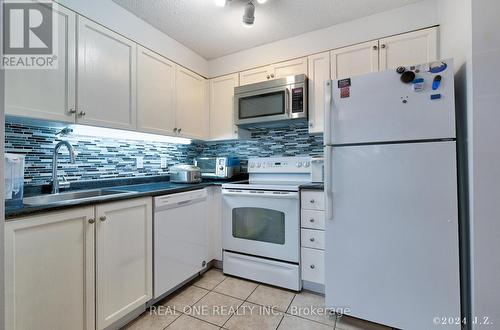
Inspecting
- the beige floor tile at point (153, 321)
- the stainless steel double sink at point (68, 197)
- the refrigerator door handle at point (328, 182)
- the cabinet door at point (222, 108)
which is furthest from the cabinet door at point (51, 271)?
the cabinet door at point (222, 108)

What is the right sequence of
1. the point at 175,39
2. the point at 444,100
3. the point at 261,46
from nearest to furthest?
the point at 444,100 < the point at 175,39 < the point at 261,46

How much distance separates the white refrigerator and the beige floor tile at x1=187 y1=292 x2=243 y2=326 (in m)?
0.71

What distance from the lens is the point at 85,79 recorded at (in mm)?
1530

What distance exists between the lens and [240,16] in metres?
1.91

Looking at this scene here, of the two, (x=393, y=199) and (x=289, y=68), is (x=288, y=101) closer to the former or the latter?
A: (x=289, y=68)

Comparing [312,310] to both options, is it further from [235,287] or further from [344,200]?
[344,200]

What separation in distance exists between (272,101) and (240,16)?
77 centimetres

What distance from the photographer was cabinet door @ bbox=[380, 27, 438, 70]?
1740 mm

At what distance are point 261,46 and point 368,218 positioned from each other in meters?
1.96

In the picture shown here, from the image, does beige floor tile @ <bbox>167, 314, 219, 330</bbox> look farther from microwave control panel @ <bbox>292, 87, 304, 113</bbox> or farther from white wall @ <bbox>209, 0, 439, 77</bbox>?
white wall @ <bbox>209, 0, 439, 77</bbox>

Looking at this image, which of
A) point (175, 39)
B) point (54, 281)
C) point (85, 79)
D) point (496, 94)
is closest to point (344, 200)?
point (496, 94)

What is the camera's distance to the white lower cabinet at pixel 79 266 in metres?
1.01

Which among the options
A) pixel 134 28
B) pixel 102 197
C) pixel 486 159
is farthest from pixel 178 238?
pixel 486 159

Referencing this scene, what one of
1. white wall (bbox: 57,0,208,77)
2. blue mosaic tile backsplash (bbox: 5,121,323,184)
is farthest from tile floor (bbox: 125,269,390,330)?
white wall (bbox: 57,0,208,77)
